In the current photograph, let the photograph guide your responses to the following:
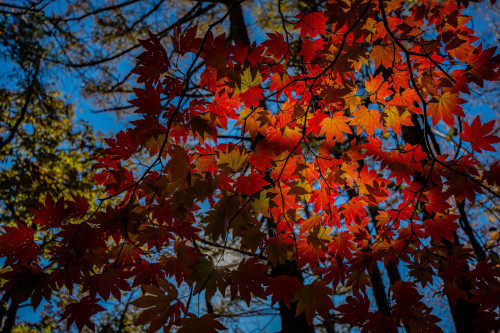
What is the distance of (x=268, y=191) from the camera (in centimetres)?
155

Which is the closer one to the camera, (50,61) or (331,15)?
(331,15)

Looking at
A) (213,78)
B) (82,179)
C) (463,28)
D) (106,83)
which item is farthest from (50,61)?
(463,28)

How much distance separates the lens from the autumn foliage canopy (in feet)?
4.58

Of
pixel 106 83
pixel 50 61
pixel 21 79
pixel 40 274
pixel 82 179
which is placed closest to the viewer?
pixel 40 274

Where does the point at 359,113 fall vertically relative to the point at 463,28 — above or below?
below

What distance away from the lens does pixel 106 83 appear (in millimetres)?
5773

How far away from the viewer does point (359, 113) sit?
204 centimetres

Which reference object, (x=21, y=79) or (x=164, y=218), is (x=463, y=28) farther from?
(x=21, y=79)

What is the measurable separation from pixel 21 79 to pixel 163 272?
5.07 meters

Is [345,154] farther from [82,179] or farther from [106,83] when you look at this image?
[82,179]

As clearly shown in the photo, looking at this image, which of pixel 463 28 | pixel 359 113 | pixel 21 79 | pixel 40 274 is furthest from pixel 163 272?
pixel 21 79

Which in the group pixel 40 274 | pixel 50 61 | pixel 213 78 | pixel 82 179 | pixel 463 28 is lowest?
pixel 40 274

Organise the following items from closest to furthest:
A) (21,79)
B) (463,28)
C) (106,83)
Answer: (463,28), (21,79), (106,83)

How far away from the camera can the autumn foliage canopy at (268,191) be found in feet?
4.58
